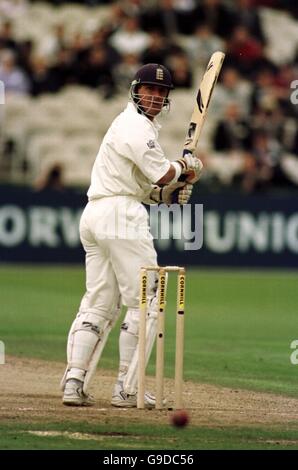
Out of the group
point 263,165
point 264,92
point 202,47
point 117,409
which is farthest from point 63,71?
point 117,409

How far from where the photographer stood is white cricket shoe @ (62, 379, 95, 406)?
25.7 feet

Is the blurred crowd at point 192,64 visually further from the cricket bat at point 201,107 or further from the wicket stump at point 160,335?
the wicket stump at point 160,335

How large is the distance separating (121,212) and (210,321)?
6123mm

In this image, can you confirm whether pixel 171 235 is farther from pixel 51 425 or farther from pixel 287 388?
pixel 51 425

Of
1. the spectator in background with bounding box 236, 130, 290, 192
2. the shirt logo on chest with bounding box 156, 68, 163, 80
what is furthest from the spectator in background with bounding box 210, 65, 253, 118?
the shirt logo on chest with bounding box 156, 68, 163, 80

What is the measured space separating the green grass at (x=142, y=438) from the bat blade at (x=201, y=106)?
2046 millimetres

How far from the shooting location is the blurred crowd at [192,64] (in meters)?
21.5

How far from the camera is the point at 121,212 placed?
25.9 ft

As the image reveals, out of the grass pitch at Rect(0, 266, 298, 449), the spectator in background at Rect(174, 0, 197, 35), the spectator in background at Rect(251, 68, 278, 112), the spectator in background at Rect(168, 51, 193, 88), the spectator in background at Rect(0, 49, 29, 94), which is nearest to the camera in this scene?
the grass pitch at Rect(0, 266, 298, 449)

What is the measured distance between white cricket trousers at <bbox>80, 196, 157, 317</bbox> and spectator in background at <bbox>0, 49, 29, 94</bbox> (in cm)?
1329

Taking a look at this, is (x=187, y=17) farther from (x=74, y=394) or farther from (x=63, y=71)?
(x=74, y=394)

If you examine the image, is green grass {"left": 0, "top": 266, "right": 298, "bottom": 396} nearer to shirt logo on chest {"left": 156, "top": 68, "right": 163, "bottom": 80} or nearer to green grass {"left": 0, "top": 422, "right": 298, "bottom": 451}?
green grass {"left": 0, "top": 422, "right": 298, "bottom": 451}

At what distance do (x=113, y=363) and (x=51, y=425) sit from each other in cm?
338

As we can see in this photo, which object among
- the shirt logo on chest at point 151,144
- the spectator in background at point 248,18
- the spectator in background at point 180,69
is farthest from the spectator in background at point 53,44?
the shirt logo on chest at point 151,144
